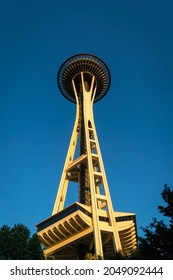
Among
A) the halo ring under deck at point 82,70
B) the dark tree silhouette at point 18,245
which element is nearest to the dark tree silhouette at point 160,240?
the dark tree silhouette at point 18,245

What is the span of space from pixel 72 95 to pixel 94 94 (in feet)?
22.5

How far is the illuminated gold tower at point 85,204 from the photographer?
52281mm

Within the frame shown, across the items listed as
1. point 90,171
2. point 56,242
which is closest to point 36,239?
point 56,242

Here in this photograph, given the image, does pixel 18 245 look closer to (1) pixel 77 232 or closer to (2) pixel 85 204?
(1) pixel 77 232

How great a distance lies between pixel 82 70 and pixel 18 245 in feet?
191

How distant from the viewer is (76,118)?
75000 mm

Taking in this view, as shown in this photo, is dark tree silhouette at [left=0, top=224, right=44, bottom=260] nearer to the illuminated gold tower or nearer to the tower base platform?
the illuminated gold tower

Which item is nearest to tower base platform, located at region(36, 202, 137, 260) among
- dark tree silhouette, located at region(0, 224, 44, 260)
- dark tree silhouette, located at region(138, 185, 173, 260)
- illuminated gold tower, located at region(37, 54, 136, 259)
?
illuminated gold tower, located at region(37, 54, 136, 259)

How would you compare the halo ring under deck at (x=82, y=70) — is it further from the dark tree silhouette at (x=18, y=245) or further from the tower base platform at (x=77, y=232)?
the dark tree silhouette at (x=18, y=245)

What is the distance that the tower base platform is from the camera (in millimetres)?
51906

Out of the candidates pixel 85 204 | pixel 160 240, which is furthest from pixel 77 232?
pixel 160 240

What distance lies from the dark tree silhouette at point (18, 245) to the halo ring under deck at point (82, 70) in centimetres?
5584
